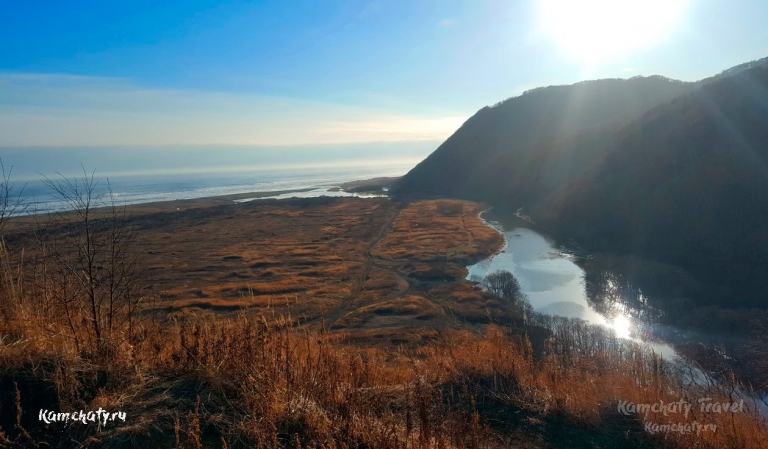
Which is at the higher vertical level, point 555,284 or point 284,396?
point 284,396

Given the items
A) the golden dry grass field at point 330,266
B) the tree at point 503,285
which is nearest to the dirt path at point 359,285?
the golden dry grass field at point 330,266

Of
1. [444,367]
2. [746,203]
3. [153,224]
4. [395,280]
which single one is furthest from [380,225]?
[444,367]

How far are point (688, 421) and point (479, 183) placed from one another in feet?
278

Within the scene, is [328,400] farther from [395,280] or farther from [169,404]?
[395,280]

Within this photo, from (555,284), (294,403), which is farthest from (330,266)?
(294,403)

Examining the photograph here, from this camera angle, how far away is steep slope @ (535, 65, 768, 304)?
31.2m

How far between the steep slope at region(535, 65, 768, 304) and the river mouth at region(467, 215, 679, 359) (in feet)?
16.8

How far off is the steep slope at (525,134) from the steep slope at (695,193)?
880 inches

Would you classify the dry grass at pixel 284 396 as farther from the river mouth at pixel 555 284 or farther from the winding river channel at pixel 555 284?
the river mouth at pixel 555 284

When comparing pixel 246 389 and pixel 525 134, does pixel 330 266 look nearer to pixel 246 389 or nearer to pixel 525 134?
pixel 246 389

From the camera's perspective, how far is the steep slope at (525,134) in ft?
253

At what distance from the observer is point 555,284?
31750mm

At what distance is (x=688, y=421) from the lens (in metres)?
4.80

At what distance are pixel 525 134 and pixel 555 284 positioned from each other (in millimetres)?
76002
